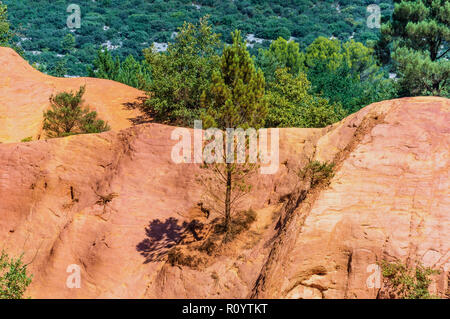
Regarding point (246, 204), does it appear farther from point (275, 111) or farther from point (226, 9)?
point (226, 9)

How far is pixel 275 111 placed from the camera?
30.2m

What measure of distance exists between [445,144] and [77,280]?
1279 centimetres

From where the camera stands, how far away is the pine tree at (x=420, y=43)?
40812 mm

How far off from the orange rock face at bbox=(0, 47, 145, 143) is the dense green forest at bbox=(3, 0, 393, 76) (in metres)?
65.0

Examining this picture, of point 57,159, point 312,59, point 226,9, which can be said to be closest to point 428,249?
point 57,159

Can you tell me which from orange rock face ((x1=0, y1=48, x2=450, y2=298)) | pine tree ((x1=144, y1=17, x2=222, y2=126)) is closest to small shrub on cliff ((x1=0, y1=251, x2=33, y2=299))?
orange rock face ((x1=0, y1=48, x2=450, y2=298))

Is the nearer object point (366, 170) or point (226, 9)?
point (366, 170)

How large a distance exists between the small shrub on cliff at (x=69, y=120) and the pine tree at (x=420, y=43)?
25.5 m

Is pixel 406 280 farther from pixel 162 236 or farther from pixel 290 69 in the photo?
pixel 290 69

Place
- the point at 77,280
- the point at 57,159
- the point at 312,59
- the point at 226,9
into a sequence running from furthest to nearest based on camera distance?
the point at 226,9 → the point at 312,59 → the point at 57,159 → the point at 77,280

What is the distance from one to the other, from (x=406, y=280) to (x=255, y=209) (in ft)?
22.0

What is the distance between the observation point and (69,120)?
96.4 feet

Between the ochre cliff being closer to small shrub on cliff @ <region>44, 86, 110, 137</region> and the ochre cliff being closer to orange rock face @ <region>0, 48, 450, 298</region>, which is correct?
orange rock face @ <region>0, 48, 450, 298</region>
